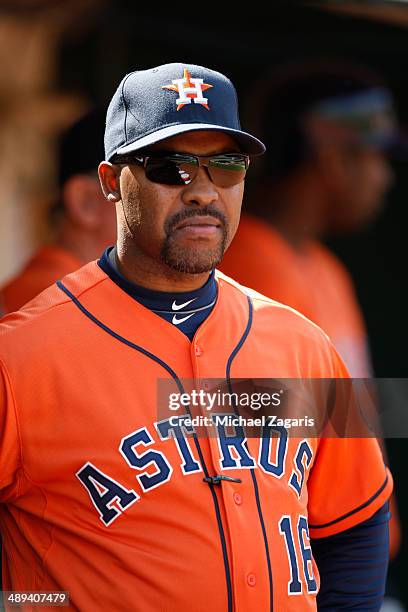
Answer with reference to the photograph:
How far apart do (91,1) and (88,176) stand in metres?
1.21

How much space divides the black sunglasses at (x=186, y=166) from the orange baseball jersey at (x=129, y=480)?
27 centimetres

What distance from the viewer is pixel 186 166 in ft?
6.48

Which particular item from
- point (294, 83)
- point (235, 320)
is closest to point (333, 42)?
point (294, 83)

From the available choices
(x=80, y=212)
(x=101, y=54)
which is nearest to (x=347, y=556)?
(x=80, y=212)

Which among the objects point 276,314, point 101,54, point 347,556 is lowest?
point 347,556

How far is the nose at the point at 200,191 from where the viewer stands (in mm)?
1981

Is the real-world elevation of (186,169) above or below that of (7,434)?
above

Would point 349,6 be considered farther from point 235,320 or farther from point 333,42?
point 235,320

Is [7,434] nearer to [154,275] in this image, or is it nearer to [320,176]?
[154,275]

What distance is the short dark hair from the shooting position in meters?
3.91

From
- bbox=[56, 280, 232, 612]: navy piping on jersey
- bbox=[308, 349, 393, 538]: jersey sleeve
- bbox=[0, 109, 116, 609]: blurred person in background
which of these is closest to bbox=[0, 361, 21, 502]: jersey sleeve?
bbox=[56, 280, 232, 612]: navy piping on jersey

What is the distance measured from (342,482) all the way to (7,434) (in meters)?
0.75

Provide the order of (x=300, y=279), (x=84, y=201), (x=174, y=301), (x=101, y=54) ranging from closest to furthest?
(x=174, y=301)
(x=84, y=201)
(x=300, y=279)
(x=101, y=54)

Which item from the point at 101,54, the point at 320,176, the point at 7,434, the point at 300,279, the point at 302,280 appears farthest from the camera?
the point at 101,54
